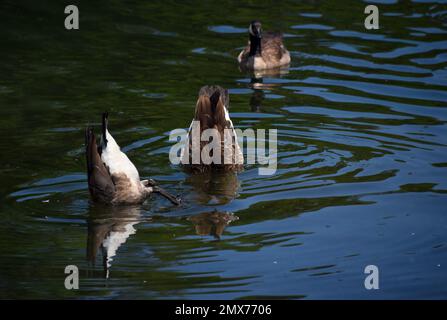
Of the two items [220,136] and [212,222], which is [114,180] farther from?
[220,136]

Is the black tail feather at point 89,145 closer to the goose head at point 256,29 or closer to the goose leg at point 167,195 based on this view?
the goose leg at point 167,195

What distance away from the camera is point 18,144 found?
1231 cm

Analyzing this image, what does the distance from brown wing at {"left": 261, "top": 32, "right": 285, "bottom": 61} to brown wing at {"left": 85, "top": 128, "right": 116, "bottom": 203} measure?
7.13 meters

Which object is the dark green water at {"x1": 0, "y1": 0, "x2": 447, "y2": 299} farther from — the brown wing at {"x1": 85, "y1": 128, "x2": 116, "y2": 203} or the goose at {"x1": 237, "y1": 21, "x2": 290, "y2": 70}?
the goose at {"x1": 237, "y1": 21, "x2": 290, "y2": 70}

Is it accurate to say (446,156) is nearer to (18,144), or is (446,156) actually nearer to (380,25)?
(18,144)

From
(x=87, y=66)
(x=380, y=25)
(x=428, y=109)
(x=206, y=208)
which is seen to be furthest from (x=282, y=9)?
(x=206, y=208)

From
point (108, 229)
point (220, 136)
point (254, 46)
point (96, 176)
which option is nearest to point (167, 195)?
point (96, 176)

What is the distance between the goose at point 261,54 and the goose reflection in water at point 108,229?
282 inches

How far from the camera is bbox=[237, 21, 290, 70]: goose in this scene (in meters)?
17.2

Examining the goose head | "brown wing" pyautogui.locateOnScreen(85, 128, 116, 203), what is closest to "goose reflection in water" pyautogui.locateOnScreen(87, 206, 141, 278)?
"brown wing" pyautogui.locateOnScreen(85, 128, 116, 203)

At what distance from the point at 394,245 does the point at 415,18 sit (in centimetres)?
1126

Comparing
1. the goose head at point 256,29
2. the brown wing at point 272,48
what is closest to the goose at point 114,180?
the brown wing at point 272,48

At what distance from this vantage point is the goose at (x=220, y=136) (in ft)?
38.7

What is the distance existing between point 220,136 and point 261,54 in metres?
5.64
